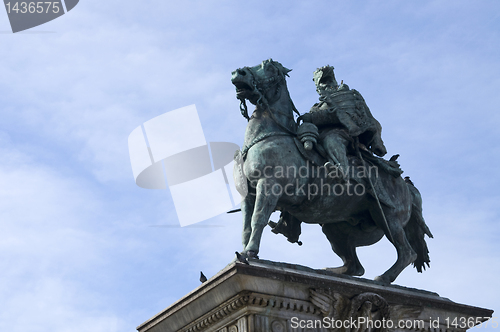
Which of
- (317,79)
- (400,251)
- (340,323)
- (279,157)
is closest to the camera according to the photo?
(340,323)

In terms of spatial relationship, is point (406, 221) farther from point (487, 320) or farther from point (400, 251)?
point (487, 320)

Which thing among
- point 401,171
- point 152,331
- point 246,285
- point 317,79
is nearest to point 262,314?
point 246,285

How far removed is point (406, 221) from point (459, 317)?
169 centimetres

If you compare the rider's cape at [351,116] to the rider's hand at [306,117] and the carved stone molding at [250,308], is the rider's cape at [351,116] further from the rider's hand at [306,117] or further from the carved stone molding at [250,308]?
the carved stone molding at [250,308]

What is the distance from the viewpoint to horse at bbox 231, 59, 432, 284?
11.9 metres

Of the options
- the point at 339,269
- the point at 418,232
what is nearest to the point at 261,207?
the point at 339,269

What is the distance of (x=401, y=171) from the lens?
13.1 m

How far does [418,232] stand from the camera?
535 inches

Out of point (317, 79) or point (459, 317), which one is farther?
point (317, 79)

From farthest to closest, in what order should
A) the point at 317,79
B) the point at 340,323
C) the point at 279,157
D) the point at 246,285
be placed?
1. the point at 317,79
2. the point at 279,157
3. the point at 340,323
4. the point at 246,285

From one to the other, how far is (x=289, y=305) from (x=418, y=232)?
3645 mm

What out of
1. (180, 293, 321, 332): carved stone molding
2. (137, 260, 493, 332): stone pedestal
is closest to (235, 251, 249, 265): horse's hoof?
(137, 260, 493, 332): stone pedestal

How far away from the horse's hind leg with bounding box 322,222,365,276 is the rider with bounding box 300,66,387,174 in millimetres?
1384

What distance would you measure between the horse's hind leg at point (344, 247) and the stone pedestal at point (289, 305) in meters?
1.26
